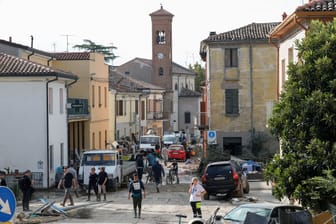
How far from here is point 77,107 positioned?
49.5 m

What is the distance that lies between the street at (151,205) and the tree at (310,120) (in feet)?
23.3

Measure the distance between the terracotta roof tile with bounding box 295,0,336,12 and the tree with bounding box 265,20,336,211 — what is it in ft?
17.0

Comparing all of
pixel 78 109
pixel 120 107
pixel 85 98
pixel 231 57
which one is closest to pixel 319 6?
pixel 78 109

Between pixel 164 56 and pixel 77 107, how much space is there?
61340 millimetres

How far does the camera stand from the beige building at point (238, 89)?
175 ft

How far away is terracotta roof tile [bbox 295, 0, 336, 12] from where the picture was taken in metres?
24.1

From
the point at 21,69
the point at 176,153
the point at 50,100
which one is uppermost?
the point at 21,69

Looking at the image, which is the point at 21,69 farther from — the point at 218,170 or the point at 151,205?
the point at 218,170

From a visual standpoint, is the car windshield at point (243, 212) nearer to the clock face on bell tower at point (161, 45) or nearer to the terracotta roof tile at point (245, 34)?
the terracotta roof tile at point (245, 34)

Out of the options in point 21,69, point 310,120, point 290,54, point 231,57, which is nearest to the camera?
point 310,120

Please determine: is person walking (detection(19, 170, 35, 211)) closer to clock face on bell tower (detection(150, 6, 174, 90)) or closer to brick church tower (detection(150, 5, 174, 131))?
brick church tower (detection(150, 5, 174, 131))

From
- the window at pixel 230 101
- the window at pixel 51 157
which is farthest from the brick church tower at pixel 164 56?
the window at pixel 51 157

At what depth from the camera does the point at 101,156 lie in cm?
3869

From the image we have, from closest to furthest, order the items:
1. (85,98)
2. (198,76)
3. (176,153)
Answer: (85,98)
(176,153)
(198,76)
